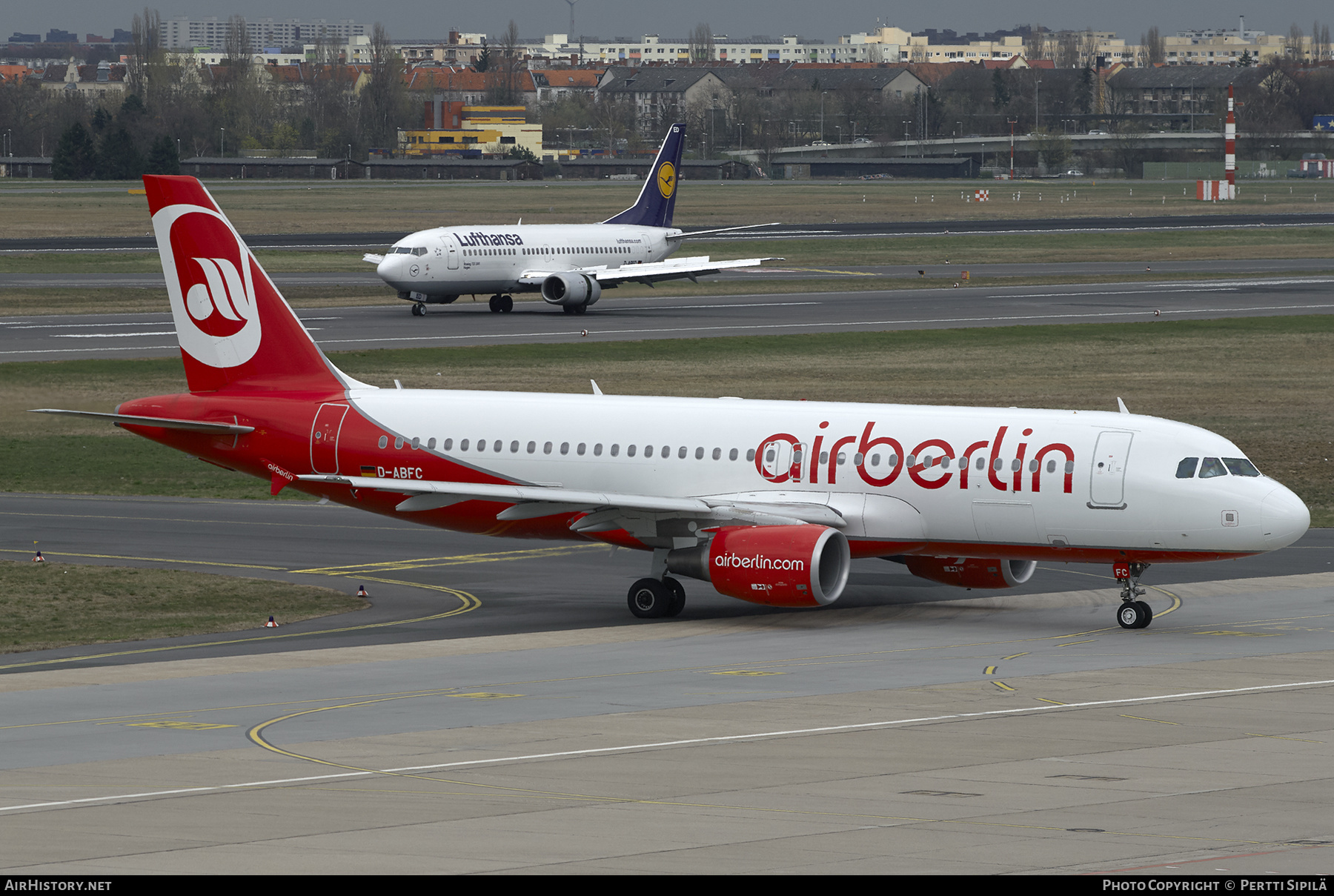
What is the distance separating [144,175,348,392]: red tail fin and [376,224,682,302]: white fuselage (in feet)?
167

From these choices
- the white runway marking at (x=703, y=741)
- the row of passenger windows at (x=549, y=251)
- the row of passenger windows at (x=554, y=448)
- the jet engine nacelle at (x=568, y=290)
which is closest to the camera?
the white runway marking at (x=703, y=741)

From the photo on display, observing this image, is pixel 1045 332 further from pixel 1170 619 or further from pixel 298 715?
pixel 298 715

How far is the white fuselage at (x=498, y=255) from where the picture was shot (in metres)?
93.9

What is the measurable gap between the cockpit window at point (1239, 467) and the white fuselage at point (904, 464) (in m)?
0.10

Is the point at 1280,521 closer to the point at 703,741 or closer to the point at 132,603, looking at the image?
the point at 703,741

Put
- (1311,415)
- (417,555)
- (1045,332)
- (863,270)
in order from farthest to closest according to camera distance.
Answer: (863,270)
(1045,332)
(1311,415)
(417,555)

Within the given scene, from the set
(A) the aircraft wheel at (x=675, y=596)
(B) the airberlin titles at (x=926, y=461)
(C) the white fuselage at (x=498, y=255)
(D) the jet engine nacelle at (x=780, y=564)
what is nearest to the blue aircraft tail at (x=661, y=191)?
(C) the white fuselage at (x=498, y=255)

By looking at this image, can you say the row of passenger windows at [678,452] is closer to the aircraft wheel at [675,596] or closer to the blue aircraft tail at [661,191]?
the aircraft wheel at [675,596]

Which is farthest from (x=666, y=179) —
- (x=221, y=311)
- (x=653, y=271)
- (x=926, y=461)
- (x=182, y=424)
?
(x=926, y=461)

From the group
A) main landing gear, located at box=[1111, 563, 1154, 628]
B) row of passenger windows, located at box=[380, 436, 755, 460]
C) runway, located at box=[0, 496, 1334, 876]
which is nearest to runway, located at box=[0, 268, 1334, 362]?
A: row of passenger windows, located at box=[380, 436, 755, 460]

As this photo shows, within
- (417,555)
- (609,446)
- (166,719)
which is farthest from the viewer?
(417,555)

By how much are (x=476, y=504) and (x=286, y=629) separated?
5.03m

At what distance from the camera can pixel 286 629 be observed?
34.7m
